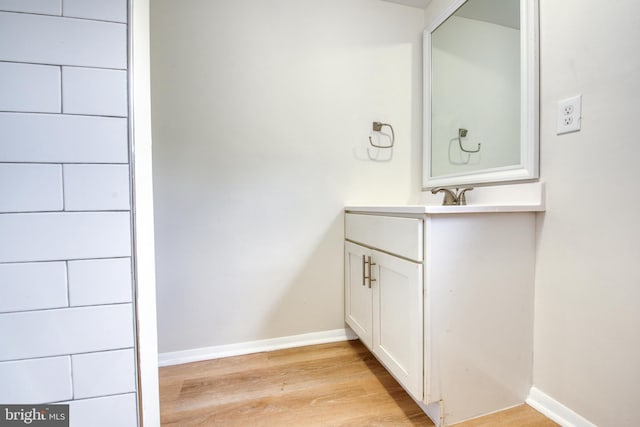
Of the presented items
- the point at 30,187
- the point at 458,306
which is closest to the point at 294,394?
the point at 458,306

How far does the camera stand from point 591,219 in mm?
959

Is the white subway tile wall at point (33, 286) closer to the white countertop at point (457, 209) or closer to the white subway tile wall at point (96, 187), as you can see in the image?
the white subway tile wall at point (96, 187)

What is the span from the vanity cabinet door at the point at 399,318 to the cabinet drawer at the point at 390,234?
4 cm

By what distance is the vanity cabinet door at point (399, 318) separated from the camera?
100cm

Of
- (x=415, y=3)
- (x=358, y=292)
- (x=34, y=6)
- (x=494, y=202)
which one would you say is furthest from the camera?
(x=415, y=3)

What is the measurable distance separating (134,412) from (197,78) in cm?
149

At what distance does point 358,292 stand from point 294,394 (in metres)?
0.58

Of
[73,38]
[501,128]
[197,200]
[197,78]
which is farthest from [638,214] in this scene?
[197,78]

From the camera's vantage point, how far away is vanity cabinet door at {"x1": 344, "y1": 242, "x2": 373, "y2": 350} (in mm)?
1377

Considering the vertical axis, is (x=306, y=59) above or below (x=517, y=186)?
above

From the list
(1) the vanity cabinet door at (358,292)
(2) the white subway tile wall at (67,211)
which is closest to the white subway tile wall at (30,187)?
(2) the white subway tile wall at (67,211)

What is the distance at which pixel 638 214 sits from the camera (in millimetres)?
840

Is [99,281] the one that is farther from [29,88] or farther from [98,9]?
[98,9]

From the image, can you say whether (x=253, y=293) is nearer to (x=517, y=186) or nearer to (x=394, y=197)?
(x=394, y=197)
